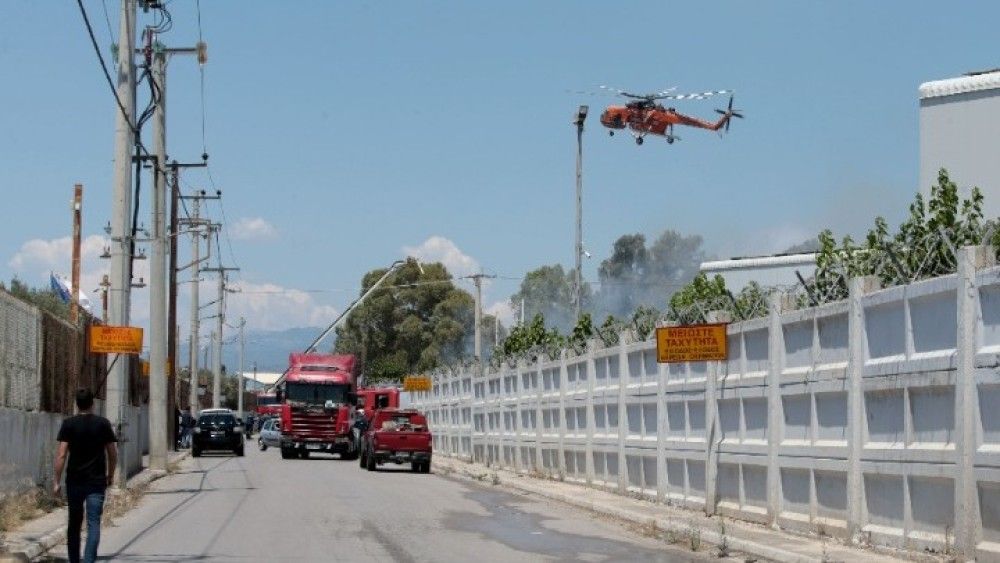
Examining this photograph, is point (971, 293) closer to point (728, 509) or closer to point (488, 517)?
point (728, 509)

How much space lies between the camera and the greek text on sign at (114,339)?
28.3 metres

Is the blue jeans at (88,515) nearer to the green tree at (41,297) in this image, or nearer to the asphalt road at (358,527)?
the asphalt road at (358,527)

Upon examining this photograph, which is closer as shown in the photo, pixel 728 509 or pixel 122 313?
pixel 728 509

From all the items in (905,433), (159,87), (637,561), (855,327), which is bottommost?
(637,561)

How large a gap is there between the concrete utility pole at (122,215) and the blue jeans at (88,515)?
14364mm

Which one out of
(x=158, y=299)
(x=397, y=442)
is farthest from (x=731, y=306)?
(x=397, y=442)

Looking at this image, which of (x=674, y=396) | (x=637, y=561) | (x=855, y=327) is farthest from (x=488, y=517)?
(x=855, y=327)

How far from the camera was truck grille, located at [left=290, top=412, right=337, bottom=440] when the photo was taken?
177ft

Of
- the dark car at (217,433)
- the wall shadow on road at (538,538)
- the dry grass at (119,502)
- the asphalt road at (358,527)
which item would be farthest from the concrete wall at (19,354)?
the dark car at (217,433)

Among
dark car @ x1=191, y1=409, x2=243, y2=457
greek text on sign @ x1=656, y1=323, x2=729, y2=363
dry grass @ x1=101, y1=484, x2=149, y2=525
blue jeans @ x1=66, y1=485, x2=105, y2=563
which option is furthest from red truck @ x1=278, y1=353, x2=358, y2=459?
blue jeans @ x1=66, y1=485, x2=105, y2=563

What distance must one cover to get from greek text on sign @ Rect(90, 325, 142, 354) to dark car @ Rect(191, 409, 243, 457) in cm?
3130

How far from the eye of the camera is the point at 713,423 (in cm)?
2394

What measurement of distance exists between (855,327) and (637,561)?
3.75 metres

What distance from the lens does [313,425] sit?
177 ft
